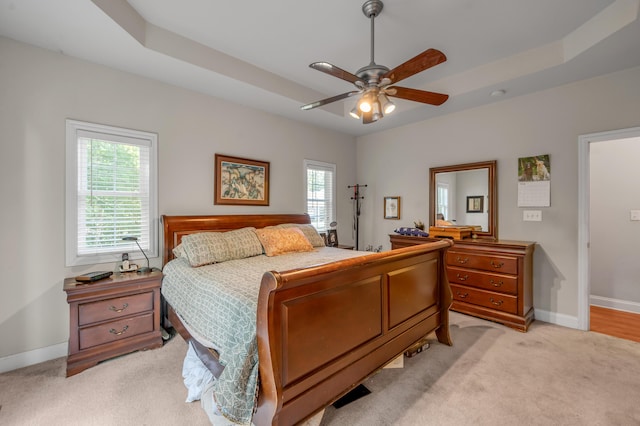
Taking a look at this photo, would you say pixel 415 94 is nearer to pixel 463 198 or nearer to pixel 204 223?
pixel 463 198

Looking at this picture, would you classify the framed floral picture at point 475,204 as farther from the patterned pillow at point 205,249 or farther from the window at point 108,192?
the window at point 108,192

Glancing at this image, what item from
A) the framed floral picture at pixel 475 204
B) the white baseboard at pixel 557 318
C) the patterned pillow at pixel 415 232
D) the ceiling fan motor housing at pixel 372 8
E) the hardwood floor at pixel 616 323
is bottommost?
the hardwood floor at pixel 616 323

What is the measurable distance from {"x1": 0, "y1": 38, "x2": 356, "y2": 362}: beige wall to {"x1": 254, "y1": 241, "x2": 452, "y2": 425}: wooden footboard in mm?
2341

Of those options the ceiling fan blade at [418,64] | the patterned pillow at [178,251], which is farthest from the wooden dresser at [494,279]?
the patterned pillow at [178,251]

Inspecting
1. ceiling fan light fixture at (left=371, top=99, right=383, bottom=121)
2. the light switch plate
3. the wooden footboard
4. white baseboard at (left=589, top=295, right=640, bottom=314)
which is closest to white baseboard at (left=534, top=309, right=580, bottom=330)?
the light switch plate

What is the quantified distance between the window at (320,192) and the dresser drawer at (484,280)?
214 centimetres

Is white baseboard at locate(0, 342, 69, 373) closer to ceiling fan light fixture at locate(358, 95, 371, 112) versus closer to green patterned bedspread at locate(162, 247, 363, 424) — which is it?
green patterned bedspread at locate(162, 247, 363, 424)

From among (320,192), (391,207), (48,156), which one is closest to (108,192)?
(48,156)

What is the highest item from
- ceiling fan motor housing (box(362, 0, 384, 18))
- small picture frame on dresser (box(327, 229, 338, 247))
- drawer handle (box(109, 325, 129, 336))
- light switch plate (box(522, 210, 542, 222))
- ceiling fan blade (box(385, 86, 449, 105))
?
ceiling fan motor housing (box(362, 0, 384, 18))

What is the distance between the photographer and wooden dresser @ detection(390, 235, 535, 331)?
3.11 m

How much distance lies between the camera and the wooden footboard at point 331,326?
1.39 metres

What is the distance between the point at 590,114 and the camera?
3043 millimetres

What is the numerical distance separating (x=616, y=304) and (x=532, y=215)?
182cm

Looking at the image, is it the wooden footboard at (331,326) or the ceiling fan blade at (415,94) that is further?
the ceiling fan blade at (415,94)
